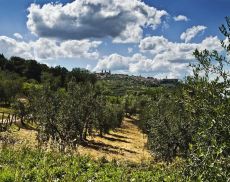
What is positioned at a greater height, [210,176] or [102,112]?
[210,176]

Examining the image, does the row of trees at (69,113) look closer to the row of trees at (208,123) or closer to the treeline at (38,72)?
the row of trees at (208,123)

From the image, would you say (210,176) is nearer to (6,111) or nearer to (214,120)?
(214,120)

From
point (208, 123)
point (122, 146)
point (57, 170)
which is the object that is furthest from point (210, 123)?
point (122, 146)

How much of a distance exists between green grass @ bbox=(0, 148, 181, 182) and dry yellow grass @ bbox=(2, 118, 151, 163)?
4.38 metres

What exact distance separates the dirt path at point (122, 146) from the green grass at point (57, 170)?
226 inches

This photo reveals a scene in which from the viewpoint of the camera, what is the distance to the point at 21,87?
121375 millimetres

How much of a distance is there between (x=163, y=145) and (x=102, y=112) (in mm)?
40024

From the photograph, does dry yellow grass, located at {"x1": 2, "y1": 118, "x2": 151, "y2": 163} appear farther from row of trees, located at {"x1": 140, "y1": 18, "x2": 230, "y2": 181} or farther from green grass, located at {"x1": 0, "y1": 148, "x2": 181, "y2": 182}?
row of trees, located at {"x1": 140, "y1": 18, "x2": 230, "y2": 181}

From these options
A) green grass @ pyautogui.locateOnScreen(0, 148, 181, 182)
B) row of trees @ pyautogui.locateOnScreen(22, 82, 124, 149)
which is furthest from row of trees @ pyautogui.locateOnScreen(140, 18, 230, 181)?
row of trees @ pyautogui.locateOnScreen(22, 82, 124, 149)

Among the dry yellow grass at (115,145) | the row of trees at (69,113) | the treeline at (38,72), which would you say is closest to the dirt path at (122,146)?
the dry yellow grass at (115,145)

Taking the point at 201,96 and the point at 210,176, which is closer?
the point at 210,176

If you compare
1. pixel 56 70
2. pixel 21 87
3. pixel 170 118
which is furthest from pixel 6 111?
pixel 56 70

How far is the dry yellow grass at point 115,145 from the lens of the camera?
5097 cm

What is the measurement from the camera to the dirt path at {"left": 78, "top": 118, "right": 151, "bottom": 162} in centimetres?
5566
